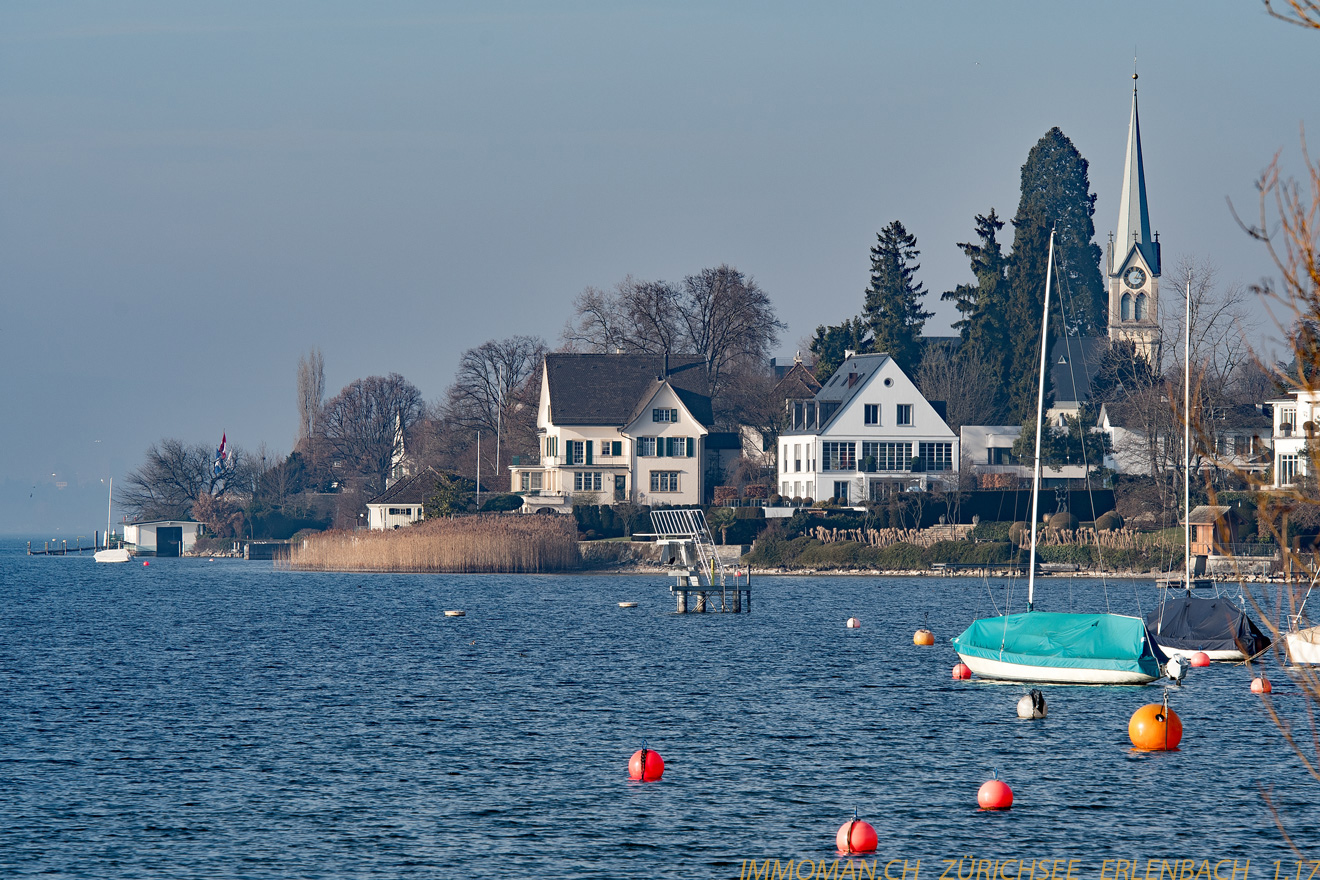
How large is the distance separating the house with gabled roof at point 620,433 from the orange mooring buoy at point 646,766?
8404 cm

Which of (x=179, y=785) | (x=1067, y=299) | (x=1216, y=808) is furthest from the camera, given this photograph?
(x=1067, y=299)

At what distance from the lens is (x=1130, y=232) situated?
158125 millimetres

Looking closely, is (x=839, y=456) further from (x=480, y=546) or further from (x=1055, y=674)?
(x=1055, y=674)

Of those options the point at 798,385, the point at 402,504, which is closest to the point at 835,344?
the point at 798,385

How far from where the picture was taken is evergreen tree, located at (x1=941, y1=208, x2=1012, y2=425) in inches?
4847

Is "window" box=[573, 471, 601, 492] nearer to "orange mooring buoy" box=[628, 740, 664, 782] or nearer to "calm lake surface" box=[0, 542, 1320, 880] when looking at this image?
Answer: "calm lake surface" box=[0, 542, 1320, 880]

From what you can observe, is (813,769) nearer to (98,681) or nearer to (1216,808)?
(1216,808)

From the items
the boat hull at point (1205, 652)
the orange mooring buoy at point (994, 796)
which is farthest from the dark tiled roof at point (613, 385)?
the orange mooring buoy at point (994, 796)

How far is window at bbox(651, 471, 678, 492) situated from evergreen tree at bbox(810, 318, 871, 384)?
15.4m

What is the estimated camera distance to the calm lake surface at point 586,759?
23.0m

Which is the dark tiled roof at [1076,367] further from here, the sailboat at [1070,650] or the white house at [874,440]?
the sailboat at [1070,650]

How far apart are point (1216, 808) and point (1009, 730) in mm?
8834

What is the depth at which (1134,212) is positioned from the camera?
159000 mm

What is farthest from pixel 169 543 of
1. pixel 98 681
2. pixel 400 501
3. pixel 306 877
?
pixel 306 877
